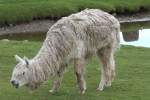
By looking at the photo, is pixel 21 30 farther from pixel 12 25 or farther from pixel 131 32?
pixel 131 32

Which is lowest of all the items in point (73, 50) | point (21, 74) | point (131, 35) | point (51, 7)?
point (131, 35)

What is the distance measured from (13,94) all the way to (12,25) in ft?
80.0

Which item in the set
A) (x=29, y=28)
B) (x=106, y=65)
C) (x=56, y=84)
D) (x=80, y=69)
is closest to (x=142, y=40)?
(x=29, y=28)

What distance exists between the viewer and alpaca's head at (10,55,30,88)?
1053cm

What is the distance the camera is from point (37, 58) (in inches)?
432

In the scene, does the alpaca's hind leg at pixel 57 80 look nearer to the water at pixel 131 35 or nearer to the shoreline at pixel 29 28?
the water at pixel 131 35

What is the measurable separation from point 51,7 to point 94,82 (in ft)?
81.6

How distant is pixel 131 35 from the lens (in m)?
32.8

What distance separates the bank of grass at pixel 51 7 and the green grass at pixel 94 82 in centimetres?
1754

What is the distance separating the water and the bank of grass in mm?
2470

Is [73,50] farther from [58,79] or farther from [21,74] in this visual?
[21,74]

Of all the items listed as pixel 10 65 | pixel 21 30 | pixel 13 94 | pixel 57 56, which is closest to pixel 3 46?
pixel 10 65

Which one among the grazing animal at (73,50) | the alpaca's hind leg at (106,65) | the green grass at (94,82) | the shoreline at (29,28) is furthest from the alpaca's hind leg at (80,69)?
the shoreline at (29,28)

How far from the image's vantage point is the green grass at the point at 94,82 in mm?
12250
